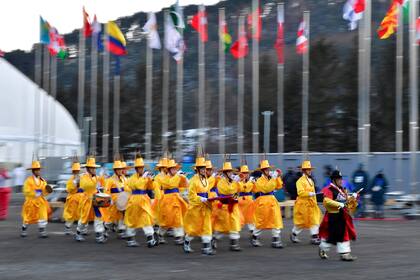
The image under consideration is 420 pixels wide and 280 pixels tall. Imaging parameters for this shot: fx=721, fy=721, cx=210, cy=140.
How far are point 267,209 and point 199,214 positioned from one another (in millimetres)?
2099

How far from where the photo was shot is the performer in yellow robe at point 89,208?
16.8m

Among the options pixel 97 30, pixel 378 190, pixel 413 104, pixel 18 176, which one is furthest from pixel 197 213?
pixel 18 176

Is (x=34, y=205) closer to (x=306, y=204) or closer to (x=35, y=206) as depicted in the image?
(x=35, y=206)

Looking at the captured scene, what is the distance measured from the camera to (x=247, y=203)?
1775 cm

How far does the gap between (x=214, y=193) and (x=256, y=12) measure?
1832 cm

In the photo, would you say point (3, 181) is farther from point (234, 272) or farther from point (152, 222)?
point (234, 272)

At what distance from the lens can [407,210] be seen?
81.6 feet

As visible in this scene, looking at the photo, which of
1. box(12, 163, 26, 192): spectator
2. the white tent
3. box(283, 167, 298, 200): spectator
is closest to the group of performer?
box(283, 167, 298, 200): spectator

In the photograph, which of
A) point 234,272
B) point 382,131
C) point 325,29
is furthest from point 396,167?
point 325,29

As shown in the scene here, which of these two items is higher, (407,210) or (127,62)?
(127,62)

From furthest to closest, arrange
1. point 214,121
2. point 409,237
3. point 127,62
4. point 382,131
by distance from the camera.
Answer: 1. point 127,62
2. point 214,121
3. point 382,131
4. point 409,237

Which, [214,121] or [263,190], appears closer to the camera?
[263,190]

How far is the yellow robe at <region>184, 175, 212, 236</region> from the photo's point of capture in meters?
14.5

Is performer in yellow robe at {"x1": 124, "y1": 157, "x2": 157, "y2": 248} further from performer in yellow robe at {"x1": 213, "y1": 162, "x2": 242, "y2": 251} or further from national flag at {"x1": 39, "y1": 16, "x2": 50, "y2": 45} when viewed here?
national flag at {"x1": 39, "y1": 16, "x2": 50, "y2": 45}
